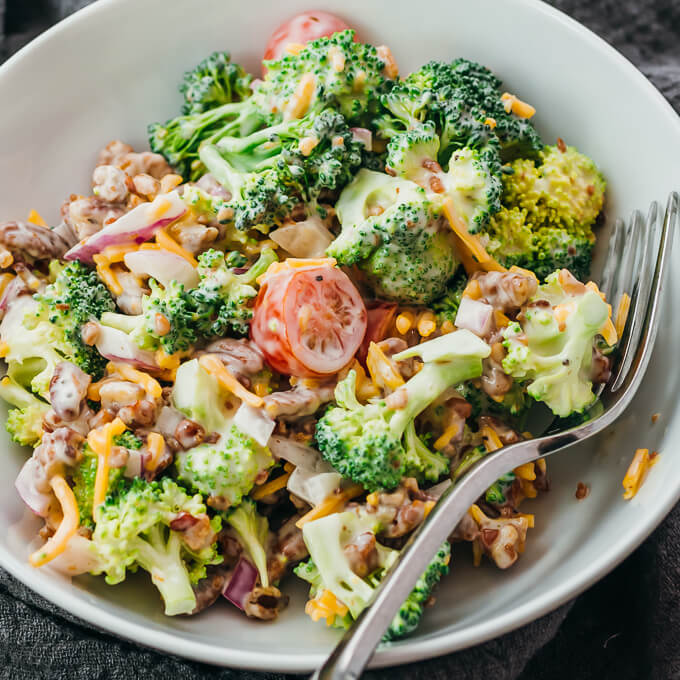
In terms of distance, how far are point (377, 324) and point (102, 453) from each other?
0.86 metres

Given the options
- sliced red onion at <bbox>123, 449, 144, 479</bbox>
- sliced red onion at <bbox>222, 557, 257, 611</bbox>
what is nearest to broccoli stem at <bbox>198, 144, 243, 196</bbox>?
sliced red onion at <bbox>123, 449, 144, 479</bbox>

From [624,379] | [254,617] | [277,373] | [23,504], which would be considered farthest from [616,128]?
[23,504]

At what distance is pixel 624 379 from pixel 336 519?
932mm

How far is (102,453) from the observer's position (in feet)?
6.39

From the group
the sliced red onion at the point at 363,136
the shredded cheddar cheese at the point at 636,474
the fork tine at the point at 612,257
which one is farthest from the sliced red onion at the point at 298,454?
the fork tine at the point at 612,257

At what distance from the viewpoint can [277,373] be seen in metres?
2.22

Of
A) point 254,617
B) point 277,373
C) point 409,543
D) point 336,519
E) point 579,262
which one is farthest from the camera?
point 579,262

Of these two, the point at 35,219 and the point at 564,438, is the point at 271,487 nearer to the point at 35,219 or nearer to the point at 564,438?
the point at 564,438

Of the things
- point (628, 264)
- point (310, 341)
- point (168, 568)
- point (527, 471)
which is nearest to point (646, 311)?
point (628, 264)

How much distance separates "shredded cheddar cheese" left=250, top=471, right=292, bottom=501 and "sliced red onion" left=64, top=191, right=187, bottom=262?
0.83 meters

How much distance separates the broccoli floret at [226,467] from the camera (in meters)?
1.99

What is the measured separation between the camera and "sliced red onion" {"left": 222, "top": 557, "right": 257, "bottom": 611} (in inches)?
81.5

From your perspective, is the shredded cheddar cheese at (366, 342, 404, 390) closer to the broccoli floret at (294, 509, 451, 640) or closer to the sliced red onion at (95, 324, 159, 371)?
the broccoli floret at (294, 509, 451, 640)

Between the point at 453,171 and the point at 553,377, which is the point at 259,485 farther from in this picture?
the point at 453,171
